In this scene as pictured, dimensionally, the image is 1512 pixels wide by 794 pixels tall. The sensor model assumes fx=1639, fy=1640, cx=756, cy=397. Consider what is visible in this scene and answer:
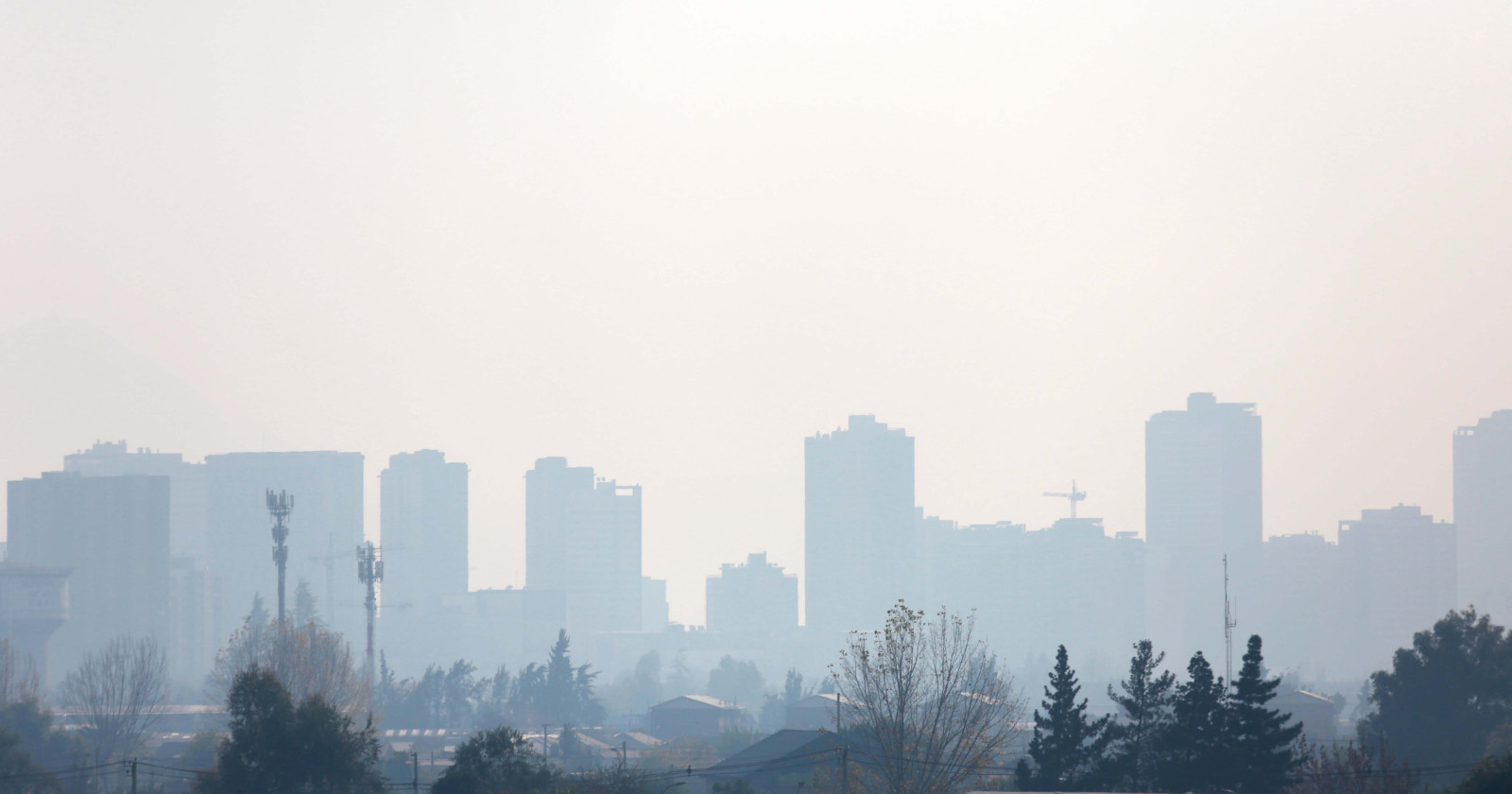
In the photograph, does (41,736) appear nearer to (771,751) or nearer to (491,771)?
(771,751)

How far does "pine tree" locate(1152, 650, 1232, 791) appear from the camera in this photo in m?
39.8

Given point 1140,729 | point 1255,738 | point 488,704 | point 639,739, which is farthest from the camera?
point 488,704

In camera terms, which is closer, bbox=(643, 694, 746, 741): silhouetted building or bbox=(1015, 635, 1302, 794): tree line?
bbox=(1015, 635, 1302, 794): tree line

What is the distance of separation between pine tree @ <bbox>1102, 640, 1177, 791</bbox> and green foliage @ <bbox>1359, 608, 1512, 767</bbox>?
14.3 m

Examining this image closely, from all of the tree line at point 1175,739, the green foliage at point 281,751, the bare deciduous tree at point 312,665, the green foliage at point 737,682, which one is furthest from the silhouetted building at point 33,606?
the tree line at point 1175,739

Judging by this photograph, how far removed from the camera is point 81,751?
7156cm

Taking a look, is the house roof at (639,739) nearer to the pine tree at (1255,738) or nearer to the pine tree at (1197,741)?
the pine tree at (1197,741)

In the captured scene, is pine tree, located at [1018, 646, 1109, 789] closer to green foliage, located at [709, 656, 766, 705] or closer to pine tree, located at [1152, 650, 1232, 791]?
pine tree, located at [1152, 650, 1232, 791]

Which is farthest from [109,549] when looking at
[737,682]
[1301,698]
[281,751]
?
[281,751]

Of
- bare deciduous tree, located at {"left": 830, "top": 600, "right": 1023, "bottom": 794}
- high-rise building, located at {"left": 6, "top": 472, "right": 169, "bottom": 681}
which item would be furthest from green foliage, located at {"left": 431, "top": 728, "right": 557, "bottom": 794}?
high-rise building, located at {"left": 6, "top": 472, "right": 169, "bottom": 681}

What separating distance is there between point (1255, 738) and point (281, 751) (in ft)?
77.8

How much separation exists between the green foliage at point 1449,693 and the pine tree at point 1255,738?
15002mm

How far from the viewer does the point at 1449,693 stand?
53.5 m

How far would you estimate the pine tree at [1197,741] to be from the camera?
130ft
